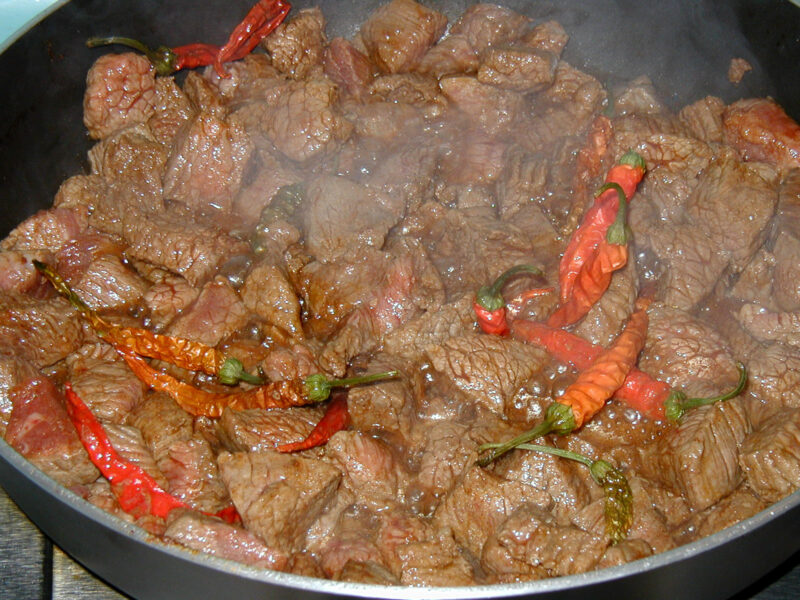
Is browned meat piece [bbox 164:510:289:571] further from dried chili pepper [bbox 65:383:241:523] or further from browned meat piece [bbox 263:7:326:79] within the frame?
browned meat piece [bbox 263:7:326:79]

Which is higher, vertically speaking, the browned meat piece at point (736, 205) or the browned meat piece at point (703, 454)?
the browned meat piece at point (736, 205)

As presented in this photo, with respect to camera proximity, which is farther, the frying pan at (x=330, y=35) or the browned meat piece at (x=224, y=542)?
the browned meat piece at (x=224, y=542)

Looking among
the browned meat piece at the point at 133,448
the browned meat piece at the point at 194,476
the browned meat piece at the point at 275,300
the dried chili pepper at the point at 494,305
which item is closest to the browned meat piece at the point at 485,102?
the dried chili pepper at the point at 494,305

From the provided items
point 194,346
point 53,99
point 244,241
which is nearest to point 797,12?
point 244,241

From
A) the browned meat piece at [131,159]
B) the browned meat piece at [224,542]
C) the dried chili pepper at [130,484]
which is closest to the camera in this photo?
the browned meat piece at [224,542]

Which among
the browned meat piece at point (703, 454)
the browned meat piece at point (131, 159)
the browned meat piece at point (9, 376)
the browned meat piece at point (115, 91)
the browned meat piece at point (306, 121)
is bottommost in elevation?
the browned meat piece at point (703, 454)

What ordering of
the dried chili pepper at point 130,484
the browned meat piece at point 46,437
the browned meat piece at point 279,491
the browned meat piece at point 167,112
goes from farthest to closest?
the browned meat piece at point 167,112 < the browned meat piece at point 46,437 < the dried chili pepper at point 130,484 < the browned meat piece at point 279,491

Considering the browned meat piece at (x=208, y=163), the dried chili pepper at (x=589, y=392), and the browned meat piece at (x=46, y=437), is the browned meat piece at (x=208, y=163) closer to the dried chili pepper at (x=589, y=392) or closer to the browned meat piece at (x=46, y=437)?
the browned meat piece at (x=46, y=437)

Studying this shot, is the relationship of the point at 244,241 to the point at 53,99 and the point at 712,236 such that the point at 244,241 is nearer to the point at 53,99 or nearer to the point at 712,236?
the point at 53,99
